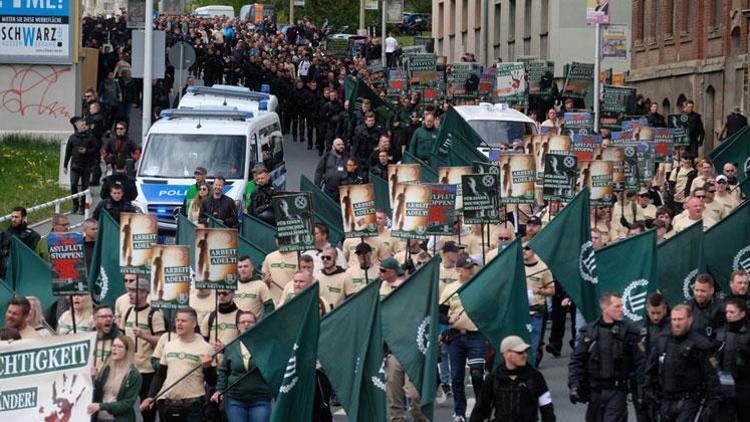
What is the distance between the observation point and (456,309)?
17969 millimetres

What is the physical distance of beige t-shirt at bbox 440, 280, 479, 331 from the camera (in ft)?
58.4

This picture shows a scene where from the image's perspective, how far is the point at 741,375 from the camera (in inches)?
625

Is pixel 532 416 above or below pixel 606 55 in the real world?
below

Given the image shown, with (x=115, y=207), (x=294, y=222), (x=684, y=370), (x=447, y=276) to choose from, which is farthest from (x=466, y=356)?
(x=115, y=207)

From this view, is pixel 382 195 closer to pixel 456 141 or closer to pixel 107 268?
pixel 456 141

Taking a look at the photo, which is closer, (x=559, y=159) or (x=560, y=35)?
(x=559, y=159)

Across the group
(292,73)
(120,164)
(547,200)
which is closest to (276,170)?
(120,164)

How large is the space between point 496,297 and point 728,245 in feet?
11.6

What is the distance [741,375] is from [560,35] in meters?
41.1

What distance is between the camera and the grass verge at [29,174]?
110 ft

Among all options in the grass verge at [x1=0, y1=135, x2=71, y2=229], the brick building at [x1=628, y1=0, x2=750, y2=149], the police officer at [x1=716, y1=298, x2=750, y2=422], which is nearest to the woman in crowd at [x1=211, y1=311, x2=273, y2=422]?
the police officer at [x1=716, y1=298, x2=750, y2=422]

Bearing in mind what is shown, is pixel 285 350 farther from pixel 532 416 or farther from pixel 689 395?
pixel 689 395

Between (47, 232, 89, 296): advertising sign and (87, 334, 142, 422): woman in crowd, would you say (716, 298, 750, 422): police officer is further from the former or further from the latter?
(47, 232, 89, 296): advertising sign

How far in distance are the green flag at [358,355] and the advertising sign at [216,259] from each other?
1.67 metres
